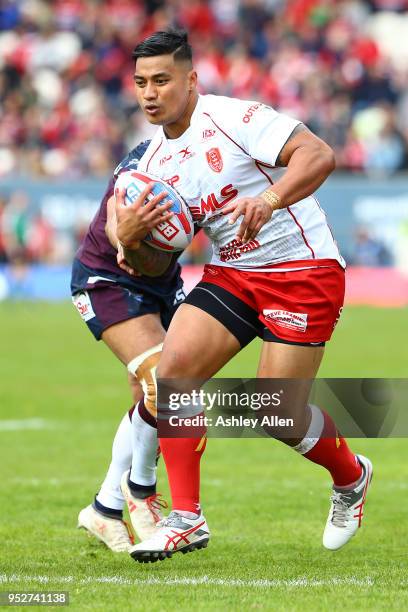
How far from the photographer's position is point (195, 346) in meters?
5.99

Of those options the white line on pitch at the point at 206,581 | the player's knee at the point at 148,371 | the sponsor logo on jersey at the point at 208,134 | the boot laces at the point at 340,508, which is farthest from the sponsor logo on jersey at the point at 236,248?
the white line on pitch at the point at 206,581

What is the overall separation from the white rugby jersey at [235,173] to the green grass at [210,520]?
1.48 meters

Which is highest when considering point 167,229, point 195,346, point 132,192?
point 132,192

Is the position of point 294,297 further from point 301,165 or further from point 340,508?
point 340,508

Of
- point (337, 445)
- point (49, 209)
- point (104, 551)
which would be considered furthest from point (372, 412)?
point (49, 209)

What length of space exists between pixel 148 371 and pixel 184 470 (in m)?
0.66

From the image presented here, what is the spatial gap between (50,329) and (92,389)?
255 inches

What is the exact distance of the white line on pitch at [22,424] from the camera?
11.4 metres

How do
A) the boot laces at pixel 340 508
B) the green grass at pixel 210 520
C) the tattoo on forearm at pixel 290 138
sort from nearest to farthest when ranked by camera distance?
1. the green grass at pixel 210 520
2. the tattoo on forearm at pixel 290 138
3. the boot laces at pixel 340 508

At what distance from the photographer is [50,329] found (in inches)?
792

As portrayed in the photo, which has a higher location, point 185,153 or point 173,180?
point 185,153

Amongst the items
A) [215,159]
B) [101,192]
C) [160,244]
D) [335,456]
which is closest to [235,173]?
[215,159]

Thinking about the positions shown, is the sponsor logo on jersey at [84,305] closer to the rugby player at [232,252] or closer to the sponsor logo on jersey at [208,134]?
the rugby player at [232,252]

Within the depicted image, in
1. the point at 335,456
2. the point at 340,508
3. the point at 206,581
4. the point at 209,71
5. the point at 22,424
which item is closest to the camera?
the point at 206,581
